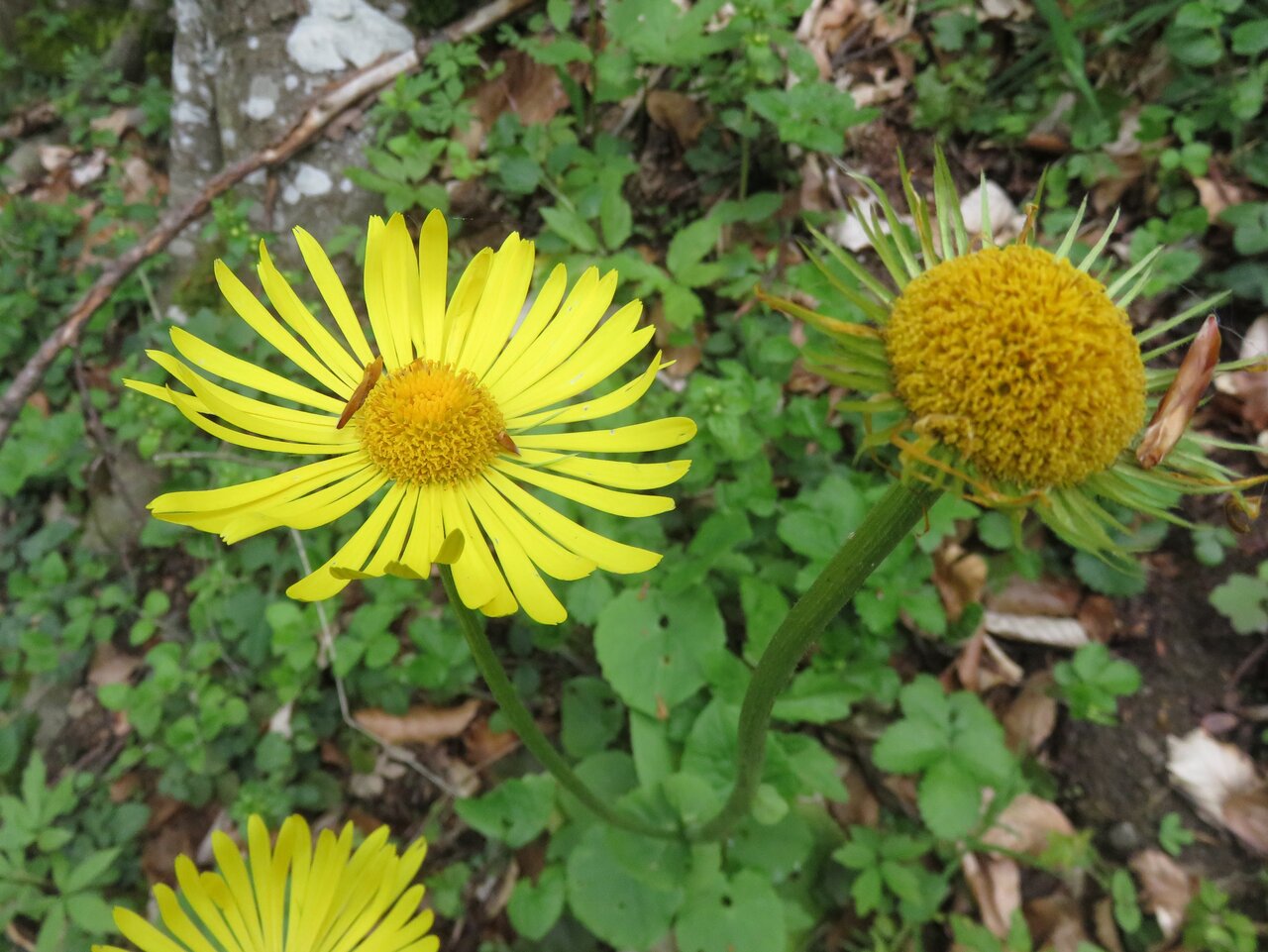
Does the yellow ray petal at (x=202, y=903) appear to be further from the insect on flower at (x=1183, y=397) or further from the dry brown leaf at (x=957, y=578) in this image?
the dry brown leaf at (x=957, y=578)

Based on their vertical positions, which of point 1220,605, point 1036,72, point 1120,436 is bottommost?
point 1220,605

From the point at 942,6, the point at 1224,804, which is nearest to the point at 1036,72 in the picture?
the point at 942,6

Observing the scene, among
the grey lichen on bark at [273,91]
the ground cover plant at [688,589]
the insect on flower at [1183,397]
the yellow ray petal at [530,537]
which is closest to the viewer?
the insect on flower at [1183,397]

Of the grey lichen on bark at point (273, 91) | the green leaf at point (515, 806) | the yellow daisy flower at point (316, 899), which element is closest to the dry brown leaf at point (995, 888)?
the green leaf at point (515, 806)

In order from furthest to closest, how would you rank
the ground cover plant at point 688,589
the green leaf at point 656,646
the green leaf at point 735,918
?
the green leaf at point 656,646 < the green leaf at point 735,918 < the ground cover plant at point 688,589

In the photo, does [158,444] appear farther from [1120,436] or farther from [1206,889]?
[1206,889]

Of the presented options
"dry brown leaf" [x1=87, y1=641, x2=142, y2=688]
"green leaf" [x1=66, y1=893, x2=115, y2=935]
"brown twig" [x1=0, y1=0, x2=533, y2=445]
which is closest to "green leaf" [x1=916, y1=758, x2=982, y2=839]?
"green leaf" [x1=66, y1=893, x2=115, y2=935]
